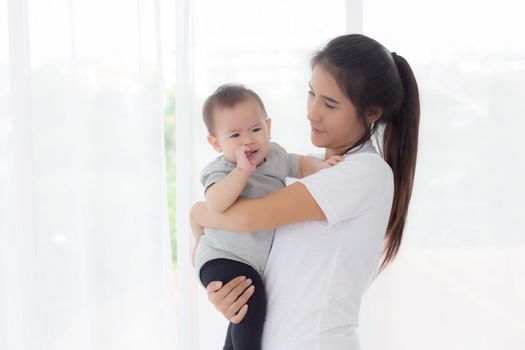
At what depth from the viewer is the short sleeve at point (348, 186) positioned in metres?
1.49

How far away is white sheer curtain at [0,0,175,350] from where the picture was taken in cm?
252

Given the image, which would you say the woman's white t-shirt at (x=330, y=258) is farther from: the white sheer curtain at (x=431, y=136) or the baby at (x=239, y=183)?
the white sheer curtain at (x=431, y=136)

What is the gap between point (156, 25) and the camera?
248 cm

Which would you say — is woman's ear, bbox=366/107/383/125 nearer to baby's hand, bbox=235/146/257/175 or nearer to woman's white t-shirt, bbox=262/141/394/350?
woman's white t-shirt, bbox=262/141/394/350

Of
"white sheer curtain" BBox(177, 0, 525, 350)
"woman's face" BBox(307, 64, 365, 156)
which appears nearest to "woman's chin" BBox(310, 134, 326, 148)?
"woman's face" BBox(307, 64, 365, 156)

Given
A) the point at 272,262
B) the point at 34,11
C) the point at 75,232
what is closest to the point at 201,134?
the point at 75,232

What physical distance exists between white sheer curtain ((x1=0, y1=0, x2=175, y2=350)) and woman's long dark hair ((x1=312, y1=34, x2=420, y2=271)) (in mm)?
1051

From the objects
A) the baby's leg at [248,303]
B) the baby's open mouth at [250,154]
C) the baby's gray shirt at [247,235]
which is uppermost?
the baby's open mouth at [250,154]

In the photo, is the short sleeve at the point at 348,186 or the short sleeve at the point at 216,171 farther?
the short sleeve at the point at 216,171

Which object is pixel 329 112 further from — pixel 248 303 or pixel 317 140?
pixel 248 303

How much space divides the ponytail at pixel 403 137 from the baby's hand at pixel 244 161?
35 centimetres

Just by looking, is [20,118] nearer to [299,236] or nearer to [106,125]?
[106,125]

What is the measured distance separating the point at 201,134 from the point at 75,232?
0.62 m

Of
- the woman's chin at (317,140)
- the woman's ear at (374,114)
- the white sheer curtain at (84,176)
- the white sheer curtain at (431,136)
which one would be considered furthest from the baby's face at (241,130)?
the white sheer curtain at (84,176)
